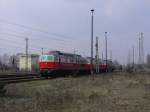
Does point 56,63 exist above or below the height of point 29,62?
below

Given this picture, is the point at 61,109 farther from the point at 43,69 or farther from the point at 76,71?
the point at 76,71

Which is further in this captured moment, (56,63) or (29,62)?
(29,62)

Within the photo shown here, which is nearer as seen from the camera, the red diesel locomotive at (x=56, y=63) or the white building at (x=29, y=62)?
the red diesel locomotive at (x=56, y=63)

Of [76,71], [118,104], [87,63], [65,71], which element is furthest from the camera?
[87,63]

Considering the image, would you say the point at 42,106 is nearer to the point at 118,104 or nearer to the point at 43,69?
the point at 118,104

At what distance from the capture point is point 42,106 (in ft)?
44.3

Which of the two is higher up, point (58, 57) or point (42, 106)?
point (58, 57)

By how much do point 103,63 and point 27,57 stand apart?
118ft

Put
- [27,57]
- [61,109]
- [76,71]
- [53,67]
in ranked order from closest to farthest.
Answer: [61,109] < [53,67] < [76,71] < [27,57]

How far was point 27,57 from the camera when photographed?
106 m

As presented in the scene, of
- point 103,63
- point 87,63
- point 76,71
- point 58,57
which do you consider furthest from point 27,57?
point 58,57

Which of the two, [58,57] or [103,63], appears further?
[103,63]

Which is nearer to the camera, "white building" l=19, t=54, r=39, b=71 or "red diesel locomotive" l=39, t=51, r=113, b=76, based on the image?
"red diesel locomotive" l=39, t=51, r=113, b=76

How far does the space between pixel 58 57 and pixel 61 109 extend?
29172 mm
